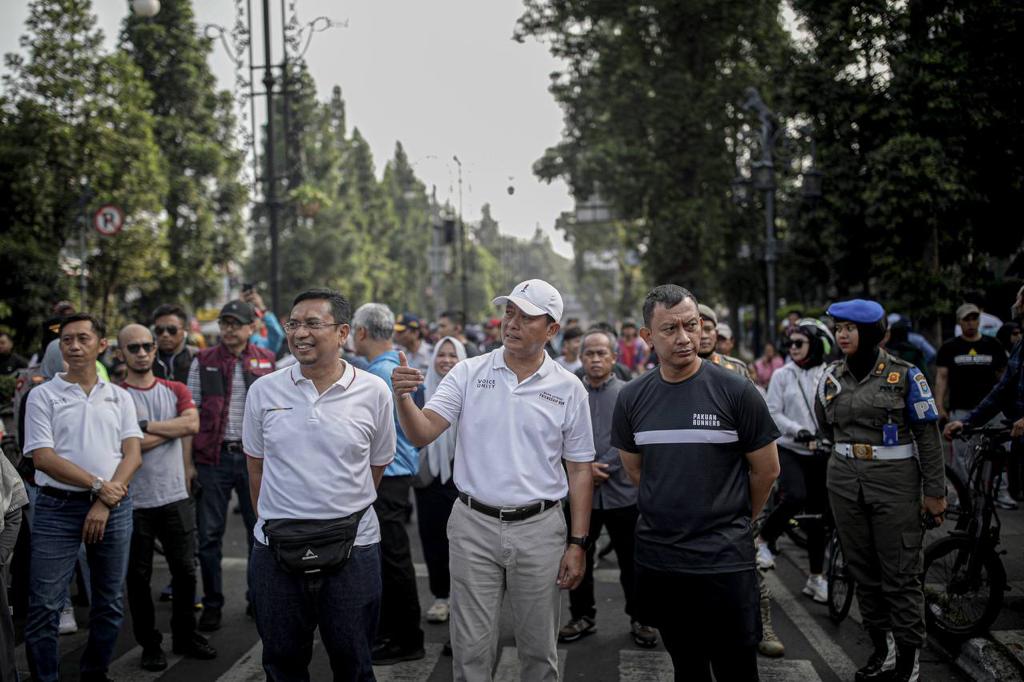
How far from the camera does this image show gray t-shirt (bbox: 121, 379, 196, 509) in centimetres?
536

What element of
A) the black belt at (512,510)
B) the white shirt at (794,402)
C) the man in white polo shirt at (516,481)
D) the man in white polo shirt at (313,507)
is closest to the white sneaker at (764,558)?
the white shirt at (794,402)

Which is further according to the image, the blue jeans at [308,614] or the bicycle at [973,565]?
the bicycle at [973,565]

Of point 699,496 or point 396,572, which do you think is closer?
A: point 699,496

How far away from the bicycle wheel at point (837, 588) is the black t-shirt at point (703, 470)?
8.51 ft

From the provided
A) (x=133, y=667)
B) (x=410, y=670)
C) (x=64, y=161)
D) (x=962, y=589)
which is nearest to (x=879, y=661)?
(x=962, y=589)

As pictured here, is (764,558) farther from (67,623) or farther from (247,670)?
(67,623)

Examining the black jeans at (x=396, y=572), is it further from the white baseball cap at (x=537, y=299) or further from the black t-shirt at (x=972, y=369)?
the black t-shirt at (x=972, y=369)

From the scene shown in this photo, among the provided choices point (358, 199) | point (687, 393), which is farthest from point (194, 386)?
point (358, 199)

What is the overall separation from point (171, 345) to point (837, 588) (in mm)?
5284

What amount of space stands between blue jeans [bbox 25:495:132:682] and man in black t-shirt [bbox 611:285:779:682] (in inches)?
117

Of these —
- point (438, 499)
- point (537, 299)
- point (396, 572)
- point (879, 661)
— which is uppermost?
point (537, 299)

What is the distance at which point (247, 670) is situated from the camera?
5.30 meters

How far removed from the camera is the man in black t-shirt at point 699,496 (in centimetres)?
358

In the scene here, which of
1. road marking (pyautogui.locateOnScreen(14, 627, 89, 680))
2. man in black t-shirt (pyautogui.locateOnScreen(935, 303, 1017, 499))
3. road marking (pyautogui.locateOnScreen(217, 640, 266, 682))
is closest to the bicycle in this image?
man in black t-shirt (pyautogui.locateOnScreen(935, 303, 1017, 499))
